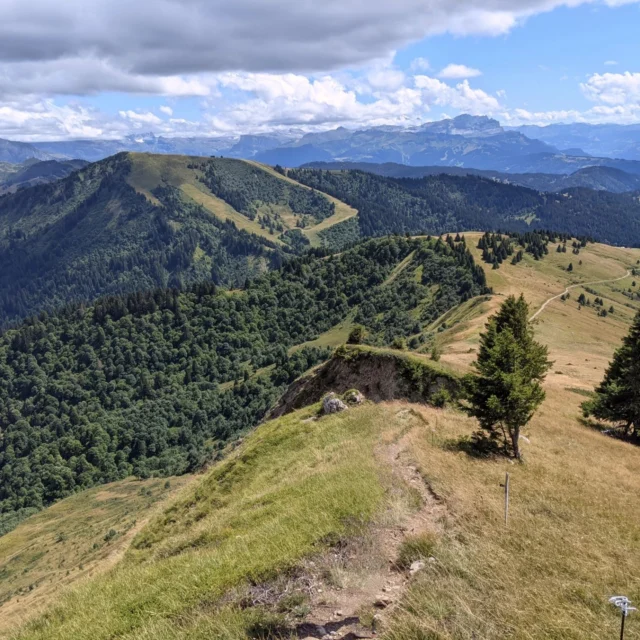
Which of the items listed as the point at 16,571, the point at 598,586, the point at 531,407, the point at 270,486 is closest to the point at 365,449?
the point at 270,486

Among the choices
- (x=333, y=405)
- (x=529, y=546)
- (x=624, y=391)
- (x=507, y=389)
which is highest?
(x=507, y=389)

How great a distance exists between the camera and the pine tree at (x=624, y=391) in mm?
38938

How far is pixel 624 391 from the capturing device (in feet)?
131

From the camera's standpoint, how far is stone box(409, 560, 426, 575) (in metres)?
12.3

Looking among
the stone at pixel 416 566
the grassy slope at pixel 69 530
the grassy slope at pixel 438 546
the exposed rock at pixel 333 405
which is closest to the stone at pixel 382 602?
the grassy slope at pixel 438 546

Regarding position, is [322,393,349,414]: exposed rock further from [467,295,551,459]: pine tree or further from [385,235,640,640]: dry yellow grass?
[467,295,551,459]: pine tree

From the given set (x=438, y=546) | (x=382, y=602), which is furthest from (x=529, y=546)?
(x=382, y=602)

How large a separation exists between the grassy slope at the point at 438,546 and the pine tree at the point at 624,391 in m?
10.4

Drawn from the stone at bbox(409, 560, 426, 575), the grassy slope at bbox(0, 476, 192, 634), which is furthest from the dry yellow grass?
the grassy slope at bbox(0, 476, 192, 634)

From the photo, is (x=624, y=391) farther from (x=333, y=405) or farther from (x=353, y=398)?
(x=333, y=405)

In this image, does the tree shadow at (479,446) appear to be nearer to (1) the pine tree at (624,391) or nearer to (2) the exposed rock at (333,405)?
(2) the exposed rock at (333,405)

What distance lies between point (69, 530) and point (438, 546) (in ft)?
401

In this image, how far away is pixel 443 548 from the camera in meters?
12.8

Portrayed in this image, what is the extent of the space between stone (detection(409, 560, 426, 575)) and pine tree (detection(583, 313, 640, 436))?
34939 millimetres
